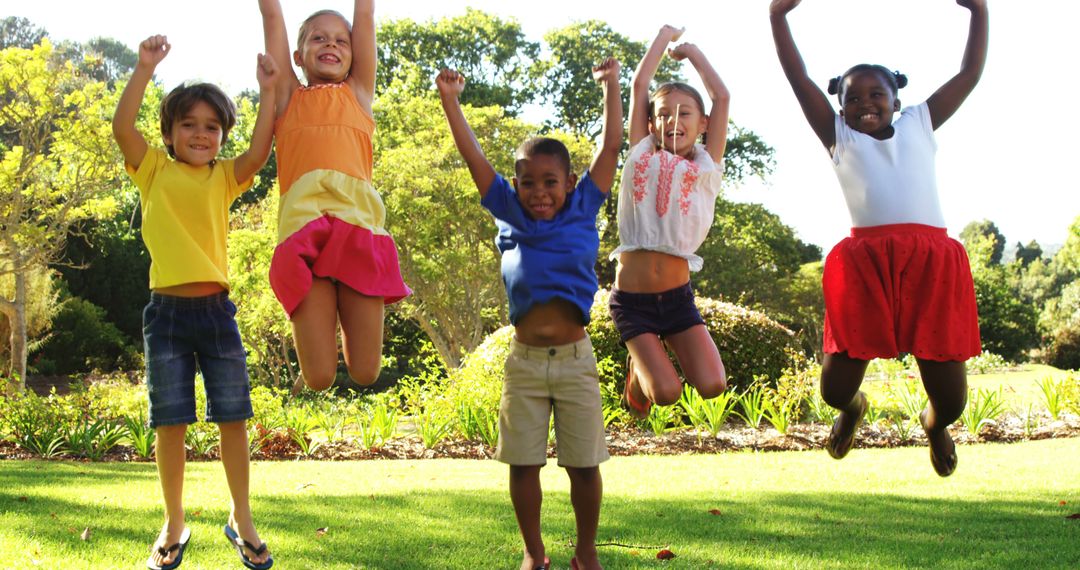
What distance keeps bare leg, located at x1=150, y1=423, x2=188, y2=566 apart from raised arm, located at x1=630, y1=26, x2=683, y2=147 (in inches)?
95.4

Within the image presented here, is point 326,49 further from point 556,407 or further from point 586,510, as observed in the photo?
point 586,510

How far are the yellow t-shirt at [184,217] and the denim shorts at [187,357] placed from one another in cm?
12

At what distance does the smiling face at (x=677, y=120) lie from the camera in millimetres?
4672

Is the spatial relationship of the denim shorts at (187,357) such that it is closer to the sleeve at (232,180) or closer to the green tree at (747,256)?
the sleeve at (232,180)

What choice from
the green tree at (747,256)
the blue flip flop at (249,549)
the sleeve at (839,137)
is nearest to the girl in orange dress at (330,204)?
the blue flip flop at (249,549)

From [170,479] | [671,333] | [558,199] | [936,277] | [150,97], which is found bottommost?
[170,479]

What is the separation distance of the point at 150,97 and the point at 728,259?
15.4m

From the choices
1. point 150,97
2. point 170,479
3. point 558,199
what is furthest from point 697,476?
point 150,97

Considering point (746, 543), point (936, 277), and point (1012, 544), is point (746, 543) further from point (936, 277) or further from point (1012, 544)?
point (936, 277)

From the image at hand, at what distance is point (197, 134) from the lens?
419 centimetres

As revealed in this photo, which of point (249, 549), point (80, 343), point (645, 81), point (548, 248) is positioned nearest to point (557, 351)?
point (548, 248)

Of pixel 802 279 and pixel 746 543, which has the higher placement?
pixel 802 279

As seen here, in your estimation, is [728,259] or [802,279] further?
[802,279]

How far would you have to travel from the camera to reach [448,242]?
18281 mm
